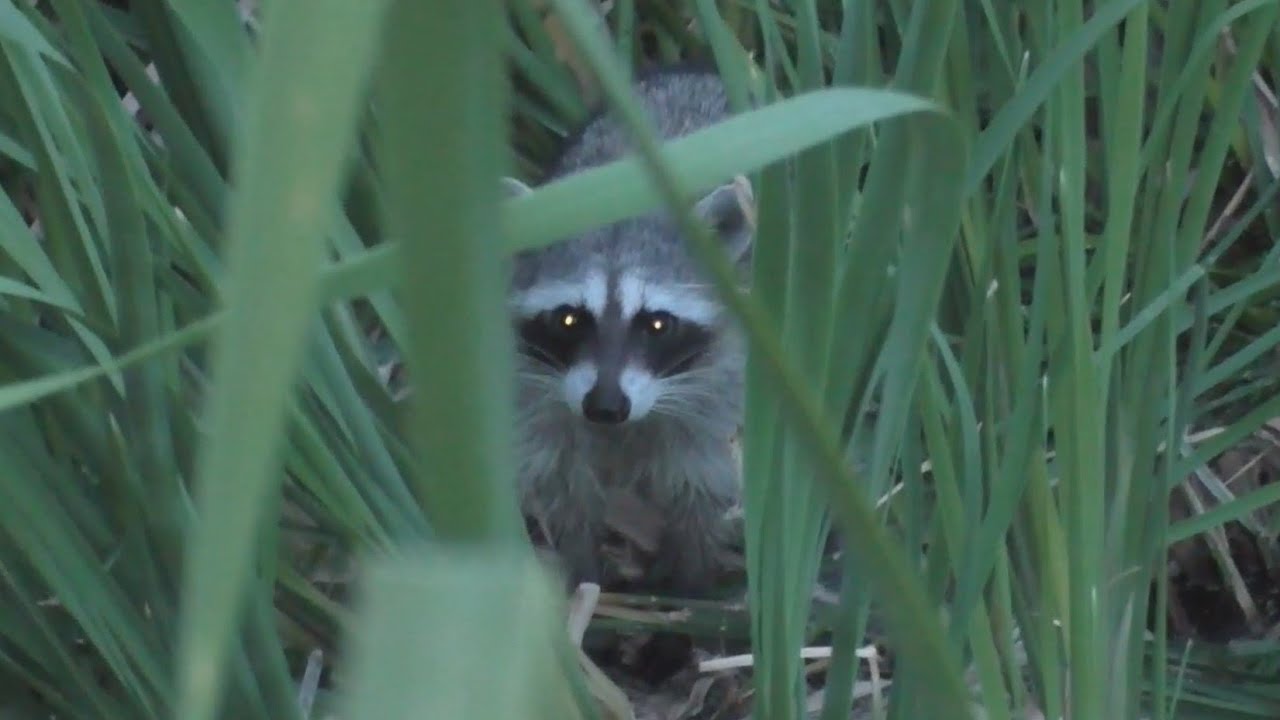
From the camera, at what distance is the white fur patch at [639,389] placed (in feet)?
8.50

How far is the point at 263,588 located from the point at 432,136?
0.91 metres

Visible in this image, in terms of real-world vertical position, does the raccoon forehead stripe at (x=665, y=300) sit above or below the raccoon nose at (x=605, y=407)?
above

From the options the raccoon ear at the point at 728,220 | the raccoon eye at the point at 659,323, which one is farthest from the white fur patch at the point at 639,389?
the raccoon ear at the point at 728,220

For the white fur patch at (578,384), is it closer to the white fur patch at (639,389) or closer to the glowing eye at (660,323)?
the white fur patch at (639,389)

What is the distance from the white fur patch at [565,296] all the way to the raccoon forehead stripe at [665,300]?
35mm

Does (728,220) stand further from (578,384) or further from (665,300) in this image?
(578,384)

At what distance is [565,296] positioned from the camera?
9.14 feet

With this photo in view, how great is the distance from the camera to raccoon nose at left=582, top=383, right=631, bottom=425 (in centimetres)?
256

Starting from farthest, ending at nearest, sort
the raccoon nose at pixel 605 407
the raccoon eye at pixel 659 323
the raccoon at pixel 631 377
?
the raccoon eye at pixel 659 323, the raccoon at pixel 631 377, the raccoon nose at pixel 605 407

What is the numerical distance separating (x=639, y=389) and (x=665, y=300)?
224 mm

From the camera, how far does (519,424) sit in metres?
2.81

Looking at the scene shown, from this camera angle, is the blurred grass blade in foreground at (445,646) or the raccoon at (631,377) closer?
the blurred grass blade in foreground at (445,646)

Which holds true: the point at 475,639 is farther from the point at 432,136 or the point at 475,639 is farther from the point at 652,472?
the point at 652,472

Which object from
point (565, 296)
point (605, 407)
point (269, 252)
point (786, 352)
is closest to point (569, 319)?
point (565, 296)
